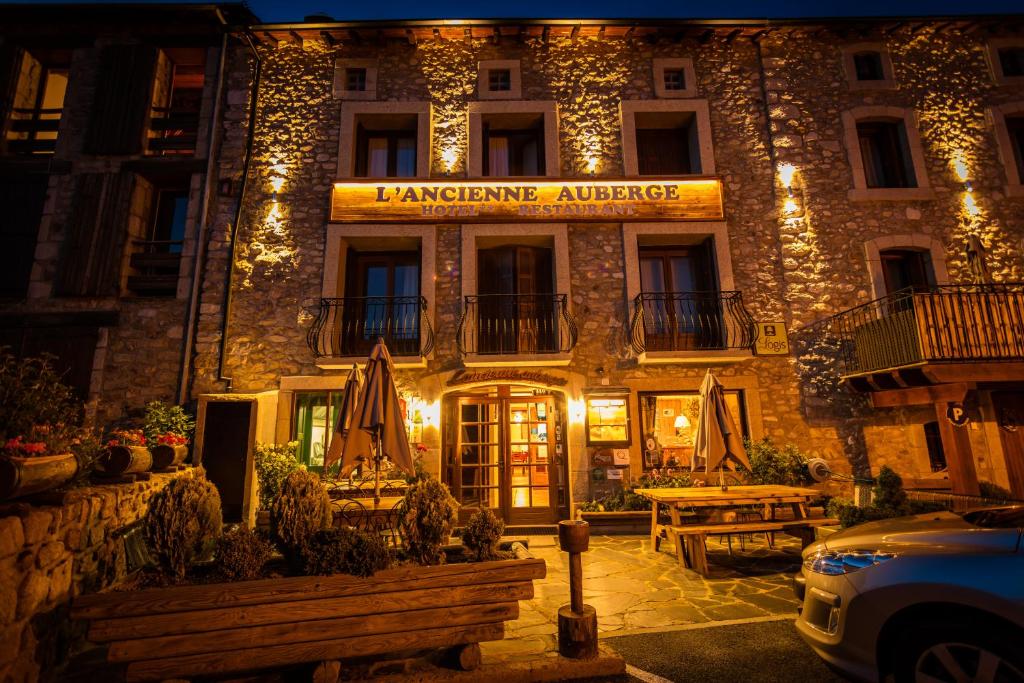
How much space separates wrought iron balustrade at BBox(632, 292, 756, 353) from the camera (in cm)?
858

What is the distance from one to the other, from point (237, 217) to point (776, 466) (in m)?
10.7

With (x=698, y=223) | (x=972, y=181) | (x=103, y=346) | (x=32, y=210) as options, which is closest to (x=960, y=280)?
(x=972, y=181)

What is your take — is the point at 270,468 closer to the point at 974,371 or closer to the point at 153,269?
the point at 153,269

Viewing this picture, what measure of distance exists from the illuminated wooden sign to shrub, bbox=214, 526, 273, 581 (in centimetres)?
694

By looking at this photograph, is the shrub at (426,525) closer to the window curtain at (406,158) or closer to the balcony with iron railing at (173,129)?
the window curtain at (406,158)

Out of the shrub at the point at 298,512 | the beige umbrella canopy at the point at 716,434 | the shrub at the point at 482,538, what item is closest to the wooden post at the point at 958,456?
the beige umbrella canopy at the point at 716,434

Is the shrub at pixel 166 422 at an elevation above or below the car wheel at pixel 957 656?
above

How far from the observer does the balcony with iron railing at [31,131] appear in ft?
30.5

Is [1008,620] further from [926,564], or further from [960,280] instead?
[960,280]

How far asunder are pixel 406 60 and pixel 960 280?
11.8 meters

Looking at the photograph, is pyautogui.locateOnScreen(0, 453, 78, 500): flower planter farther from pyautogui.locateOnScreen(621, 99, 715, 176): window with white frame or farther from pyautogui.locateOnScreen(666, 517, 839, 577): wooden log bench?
pyautogui.locateOnScreen(621, 99, 715, 176): window with white frame

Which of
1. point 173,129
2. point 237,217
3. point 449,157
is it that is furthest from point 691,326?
point 173,129

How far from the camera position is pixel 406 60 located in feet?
32.0

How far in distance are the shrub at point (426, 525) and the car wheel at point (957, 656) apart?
263 cm
